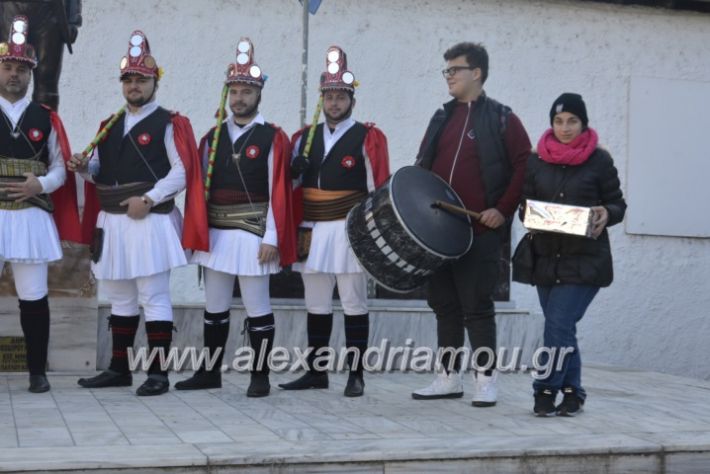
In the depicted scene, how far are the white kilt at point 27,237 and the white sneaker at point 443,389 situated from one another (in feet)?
7.32

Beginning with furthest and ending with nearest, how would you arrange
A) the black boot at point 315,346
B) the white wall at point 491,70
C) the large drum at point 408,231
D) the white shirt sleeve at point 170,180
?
the white wall at point 491,70 → the black boot at point 315,346 → the white shirt sleeve at point 170,180 → the large drum at point 408,231

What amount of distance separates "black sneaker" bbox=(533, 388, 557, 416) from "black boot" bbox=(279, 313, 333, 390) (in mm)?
1530

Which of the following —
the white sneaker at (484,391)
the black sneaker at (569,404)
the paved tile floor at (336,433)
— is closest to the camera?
the paved tile floor at (336,433)

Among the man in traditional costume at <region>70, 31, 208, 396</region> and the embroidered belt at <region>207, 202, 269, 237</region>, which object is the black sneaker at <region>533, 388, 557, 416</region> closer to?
the embroidered belt at <region>207, 202, 269, 237</region>

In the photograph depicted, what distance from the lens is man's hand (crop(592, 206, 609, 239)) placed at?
601 cm

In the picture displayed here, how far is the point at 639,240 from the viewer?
33.0 feet

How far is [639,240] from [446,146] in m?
3.82

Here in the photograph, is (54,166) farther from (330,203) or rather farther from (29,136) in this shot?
(330,203)

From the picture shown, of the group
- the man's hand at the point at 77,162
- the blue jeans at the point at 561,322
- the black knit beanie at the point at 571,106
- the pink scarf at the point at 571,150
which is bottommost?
the blue jeans at the point at 561,322

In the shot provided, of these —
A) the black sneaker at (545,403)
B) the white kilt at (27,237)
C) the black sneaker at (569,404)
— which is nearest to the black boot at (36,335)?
the white kilt at (27,237)

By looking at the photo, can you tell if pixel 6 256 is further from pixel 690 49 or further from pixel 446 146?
pixel 690 49

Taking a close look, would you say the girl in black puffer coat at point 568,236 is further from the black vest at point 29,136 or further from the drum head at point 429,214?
the black vest at point 29,136

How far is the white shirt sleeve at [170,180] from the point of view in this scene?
6.85 meters

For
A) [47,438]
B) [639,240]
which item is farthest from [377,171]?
[639,240]
